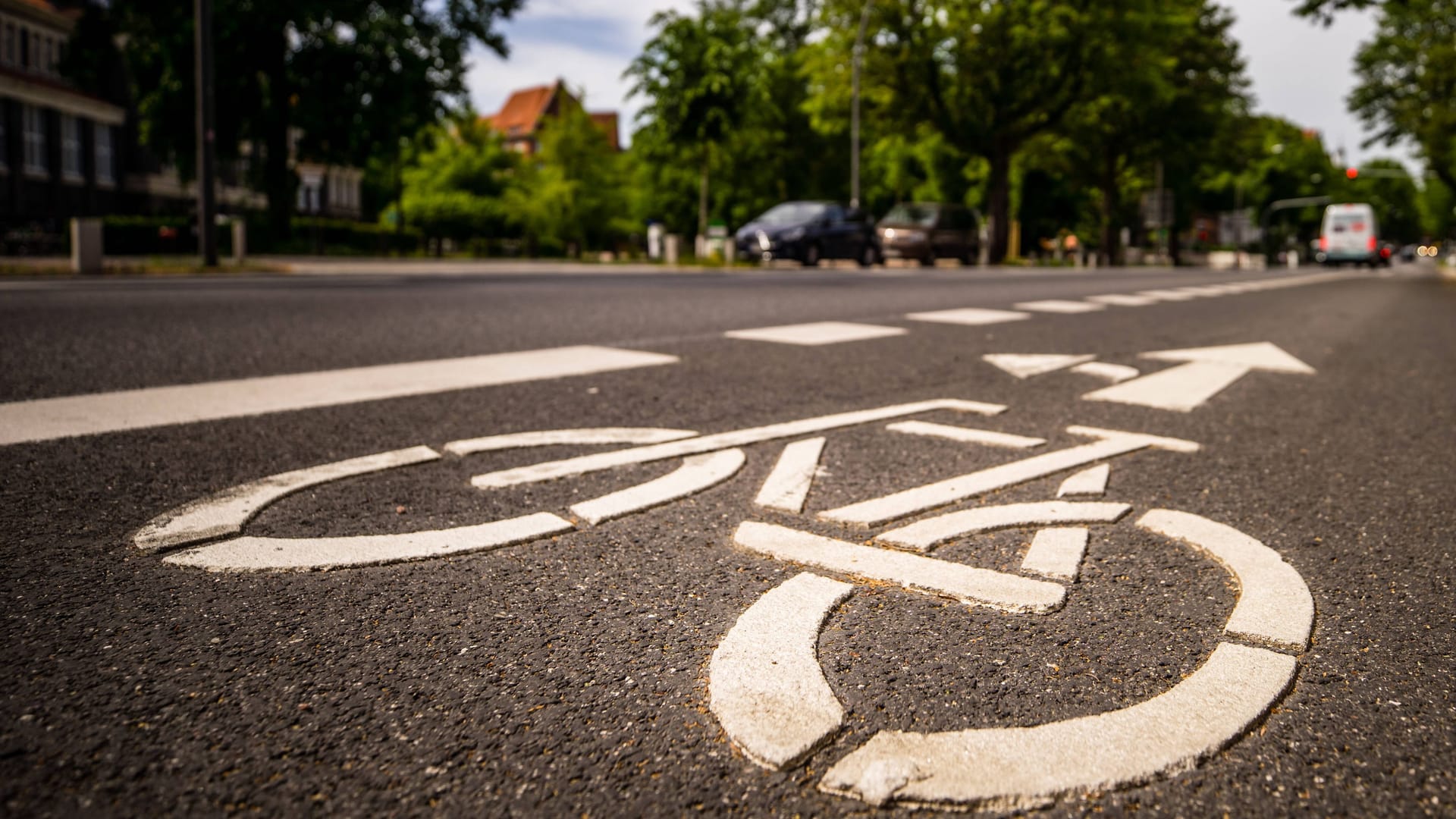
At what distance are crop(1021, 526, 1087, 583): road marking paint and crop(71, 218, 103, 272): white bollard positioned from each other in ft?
53.8

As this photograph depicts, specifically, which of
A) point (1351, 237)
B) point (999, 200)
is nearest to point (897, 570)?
point (999, 200)

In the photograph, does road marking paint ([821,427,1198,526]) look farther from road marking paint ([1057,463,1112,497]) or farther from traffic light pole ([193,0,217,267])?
traffic light pole ([193,0,217,267])

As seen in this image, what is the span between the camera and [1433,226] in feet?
476

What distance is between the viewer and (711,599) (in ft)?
6.40

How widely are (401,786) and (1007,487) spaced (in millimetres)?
1965

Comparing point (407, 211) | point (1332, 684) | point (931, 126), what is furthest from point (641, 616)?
point (407, 211)

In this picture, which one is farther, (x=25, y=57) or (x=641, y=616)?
(x=25, y=57)

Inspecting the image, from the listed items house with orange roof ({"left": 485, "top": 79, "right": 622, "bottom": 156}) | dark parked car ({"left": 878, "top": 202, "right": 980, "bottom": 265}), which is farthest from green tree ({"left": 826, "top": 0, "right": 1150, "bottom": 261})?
house with orange roof ({"left": 485, "top": 79, "right": 622, "bottom": 156})

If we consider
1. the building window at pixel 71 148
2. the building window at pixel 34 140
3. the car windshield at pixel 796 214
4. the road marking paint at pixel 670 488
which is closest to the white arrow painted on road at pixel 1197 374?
the road marking paint at pixel 670 488

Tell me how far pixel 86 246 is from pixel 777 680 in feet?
55.8

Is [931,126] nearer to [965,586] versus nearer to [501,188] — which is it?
[501,188]

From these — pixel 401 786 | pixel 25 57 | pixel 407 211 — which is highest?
pixel 25 57

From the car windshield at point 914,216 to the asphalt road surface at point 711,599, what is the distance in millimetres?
25839

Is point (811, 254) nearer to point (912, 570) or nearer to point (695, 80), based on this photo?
point (695, 80)
